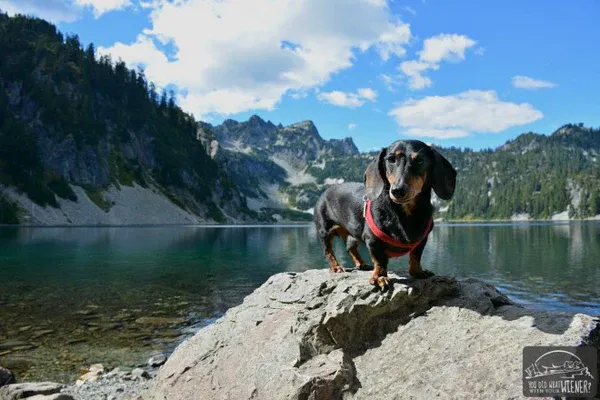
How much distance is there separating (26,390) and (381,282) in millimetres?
8684

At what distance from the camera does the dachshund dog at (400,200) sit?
18.3 ft

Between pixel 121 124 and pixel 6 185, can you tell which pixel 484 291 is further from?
pixel 121 124

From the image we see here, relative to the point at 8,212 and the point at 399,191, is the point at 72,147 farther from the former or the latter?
the point at 399,191

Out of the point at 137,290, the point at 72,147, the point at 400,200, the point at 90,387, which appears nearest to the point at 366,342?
the point at 400,200

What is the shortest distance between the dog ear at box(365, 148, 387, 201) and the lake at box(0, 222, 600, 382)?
1.85m

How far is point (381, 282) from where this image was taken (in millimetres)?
6184

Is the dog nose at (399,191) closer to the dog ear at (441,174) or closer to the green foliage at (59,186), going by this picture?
the dog ear at (441,174)

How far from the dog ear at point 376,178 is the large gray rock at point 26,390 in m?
8.59

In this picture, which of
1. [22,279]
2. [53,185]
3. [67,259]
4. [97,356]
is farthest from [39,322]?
[53,185]

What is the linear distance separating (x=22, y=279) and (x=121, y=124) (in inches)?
6766

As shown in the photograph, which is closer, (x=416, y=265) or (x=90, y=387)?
(x=416, y=265)

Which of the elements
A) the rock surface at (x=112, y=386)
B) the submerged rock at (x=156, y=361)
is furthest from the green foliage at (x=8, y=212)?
the rock surface at (x=112, y=386)

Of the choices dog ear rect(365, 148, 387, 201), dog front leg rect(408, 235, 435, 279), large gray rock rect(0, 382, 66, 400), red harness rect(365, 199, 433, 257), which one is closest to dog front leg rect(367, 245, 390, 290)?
red harness rect(365, 199, 433, 257)

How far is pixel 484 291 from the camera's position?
6336mm
